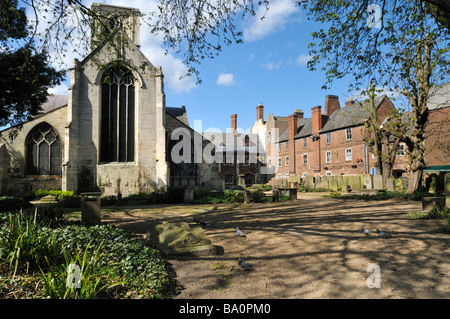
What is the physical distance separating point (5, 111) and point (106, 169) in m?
6.41

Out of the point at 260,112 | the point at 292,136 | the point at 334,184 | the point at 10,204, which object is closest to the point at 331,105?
the point at 292,136

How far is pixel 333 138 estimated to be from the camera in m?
32.8

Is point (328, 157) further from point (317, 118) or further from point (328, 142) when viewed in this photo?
point (317, 118)

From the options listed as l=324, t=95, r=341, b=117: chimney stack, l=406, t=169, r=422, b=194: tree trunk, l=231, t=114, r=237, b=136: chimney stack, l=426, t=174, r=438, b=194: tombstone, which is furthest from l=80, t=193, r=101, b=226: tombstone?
l=231, t=114, r=237, b=136: chimney stack

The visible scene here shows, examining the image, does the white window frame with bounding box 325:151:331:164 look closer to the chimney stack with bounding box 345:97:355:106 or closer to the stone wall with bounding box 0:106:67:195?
the chimney stack with bounding box 345:97:355:106

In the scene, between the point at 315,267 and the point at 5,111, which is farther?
the point at 5,111

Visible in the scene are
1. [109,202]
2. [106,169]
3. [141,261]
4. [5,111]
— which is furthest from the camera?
[106,169]

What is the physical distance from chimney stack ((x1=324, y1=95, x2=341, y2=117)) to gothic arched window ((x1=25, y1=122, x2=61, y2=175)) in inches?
1230

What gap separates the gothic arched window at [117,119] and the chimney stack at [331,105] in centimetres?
2662

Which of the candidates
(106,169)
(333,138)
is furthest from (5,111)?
(333,138)

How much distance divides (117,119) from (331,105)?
28.4 m

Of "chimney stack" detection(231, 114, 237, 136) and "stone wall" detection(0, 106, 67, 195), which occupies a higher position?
"chimney stack" detection(231, 114, 237, 136)

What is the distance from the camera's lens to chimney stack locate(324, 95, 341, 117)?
119 ft
